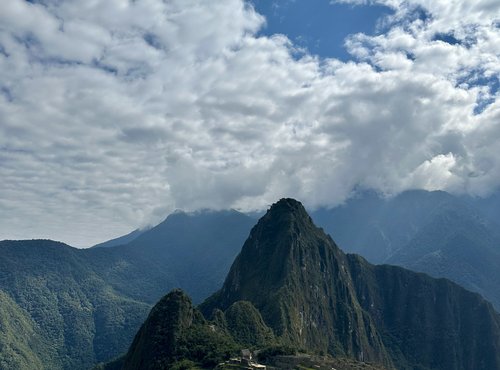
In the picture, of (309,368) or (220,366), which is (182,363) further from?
(309,368)

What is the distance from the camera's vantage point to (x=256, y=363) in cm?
19125

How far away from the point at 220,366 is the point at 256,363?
14.4 m

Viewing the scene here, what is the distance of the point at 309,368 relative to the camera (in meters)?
196

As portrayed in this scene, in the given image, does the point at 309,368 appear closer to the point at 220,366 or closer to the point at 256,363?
the point at 256,363

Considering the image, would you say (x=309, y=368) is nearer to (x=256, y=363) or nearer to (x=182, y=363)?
(x=256, y=363)

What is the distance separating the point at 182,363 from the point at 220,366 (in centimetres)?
1762

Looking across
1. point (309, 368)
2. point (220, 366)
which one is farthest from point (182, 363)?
point (309, 368)

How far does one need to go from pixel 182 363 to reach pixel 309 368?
4319 centimetres

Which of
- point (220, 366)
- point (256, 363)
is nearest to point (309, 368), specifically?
point (256, 363)

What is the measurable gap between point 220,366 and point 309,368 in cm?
3260

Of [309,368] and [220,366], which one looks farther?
[309,368]

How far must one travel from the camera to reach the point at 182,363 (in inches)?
7638
